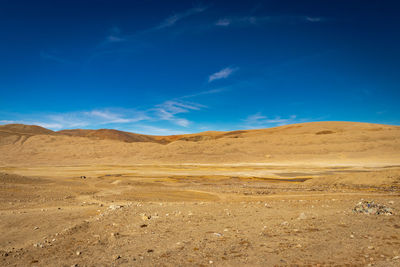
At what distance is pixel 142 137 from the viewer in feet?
529

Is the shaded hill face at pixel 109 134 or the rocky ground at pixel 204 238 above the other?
the shaded hill face at pixel 109 134

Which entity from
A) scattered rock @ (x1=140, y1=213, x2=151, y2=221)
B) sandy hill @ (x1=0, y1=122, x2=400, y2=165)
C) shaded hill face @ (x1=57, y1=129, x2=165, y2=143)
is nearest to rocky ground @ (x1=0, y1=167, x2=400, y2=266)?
scattered rock @ (x1=140, y1=213, x2=151, y2=221)

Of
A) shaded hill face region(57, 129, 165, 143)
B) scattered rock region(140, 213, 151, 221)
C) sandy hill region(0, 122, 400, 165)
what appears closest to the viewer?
scattered rock region(140, 213, 151, 221)

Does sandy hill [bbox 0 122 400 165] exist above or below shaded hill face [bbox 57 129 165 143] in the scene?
below

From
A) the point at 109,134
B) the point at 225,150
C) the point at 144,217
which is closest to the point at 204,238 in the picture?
the point at 144,217

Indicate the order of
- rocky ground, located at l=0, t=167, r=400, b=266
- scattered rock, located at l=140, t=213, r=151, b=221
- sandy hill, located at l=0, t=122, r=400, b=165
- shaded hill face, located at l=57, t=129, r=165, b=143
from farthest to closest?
shaded hill face, located at l=57, t=129, r=165, b=143, sandy hill, located at l=0, t=122, r=400, b=165, scattered rock, located at l=140, t=213, r=151, b=221, rocky ground, located at l=0, t=167, r=400, b=266

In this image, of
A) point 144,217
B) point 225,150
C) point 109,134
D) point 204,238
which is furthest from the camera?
point 109,134

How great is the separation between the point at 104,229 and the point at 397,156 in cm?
5439

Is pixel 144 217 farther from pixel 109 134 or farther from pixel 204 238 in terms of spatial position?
pixel 109 134

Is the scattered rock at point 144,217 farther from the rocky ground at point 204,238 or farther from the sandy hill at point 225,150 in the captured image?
the sandy hill at point 225,150

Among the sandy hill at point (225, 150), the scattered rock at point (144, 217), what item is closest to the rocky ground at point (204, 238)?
the scattered rock at point (144, 217)

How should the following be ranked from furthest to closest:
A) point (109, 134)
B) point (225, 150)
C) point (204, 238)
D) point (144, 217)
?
point (109, 134) → point (225, 150) → point (144, 217) → point (204, 238)

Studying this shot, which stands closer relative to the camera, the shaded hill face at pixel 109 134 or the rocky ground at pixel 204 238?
the rocky ground at pixel 204 238

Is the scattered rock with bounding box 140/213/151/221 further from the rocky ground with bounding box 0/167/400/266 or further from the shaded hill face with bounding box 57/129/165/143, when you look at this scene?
the shaded hill face with bounding box 57/129/165/143
